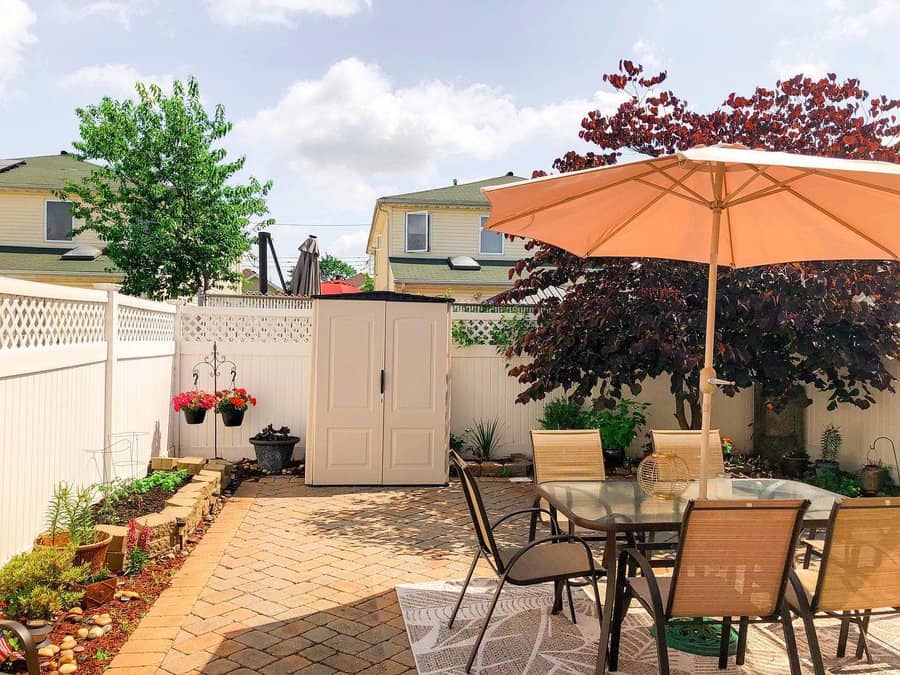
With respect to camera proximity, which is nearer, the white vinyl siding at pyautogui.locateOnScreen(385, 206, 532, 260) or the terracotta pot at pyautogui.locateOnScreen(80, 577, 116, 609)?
the terracotta pot at pyautogui.locateOnScreen(80, 577, 116, 609)

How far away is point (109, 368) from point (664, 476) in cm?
443

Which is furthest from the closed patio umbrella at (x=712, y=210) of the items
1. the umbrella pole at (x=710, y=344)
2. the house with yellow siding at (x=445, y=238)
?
the house with yellow siding at (x=445, y=238)

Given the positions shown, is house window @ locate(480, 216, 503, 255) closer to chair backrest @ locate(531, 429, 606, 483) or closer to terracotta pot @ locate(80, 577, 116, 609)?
chair backrest @ locate(531, 429, 606, 483)

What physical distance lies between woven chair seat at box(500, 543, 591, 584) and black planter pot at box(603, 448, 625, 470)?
14.3 ft

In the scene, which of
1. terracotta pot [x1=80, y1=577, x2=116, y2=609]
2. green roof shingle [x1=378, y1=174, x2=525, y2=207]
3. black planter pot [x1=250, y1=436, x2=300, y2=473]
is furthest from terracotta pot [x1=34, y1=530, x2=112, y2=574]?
green roof shingle [x1=378, y1=174, x2=525, y2=207]

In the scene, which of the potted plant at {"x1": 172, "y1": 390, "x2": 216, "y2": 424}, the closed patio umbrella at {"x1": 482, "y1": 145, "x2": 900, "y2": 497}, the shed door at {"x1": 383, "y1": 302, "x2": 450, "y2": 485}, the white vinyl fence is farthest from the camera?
the potted plant at {"x1": 172, "y1": 390, "x2": 216, "y2": 424}

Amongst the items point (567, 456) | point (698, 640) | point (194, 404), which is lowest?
point (698, 640)

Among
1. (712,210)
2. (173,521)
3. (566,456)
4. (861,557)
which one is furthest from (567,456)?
(173,521)

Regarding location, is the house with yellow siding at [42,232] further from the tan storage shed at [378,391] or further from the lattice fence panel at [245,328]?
the tan storage shed at [378,391]

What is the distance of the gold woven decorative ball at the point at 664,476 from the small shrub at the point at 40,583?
3181 mm

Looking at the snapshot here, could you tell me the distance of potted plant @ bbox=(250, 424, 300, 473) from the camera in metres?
7.89

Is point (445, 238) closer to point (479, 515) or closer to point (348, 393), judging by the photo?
point (348, 393)

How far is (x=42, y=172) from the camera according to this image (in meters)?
17.1

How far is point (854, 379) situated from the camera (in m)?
7.25
